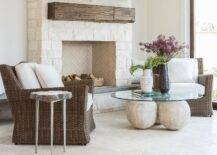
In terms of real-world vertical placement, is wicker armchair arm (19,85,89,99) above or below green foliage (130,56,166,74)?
below

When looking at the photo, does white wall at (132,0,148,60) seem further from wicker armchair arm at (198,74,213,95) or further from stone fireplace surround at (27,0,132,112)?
wicker armchair arm at (198,74,213,95)

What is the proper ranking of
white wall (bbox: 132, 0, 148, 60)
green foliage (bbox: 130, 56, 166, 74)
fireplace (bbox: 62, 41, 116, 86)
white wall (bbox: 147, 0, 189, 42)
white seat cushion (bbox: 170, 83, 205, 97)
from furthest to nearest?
white wall (bbox: 132, 0, 148, 60) < white wall (bbox: 147, 0, 189, 42) < fireplace (bbox: 62, 41, 116, 86) < white seat cushion (bbox: 170, 83, 205, 97) < green foliage (bbox: 130, 56, 166, 74)

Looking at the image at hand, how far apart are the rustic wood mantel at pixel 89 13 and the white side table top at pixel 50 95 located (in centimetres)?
215

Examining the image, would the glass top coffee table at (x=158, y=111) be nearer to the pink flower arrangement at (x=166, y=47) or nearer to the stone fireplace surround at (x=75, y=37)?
the pink flower arrangement at (x=166, y=47)

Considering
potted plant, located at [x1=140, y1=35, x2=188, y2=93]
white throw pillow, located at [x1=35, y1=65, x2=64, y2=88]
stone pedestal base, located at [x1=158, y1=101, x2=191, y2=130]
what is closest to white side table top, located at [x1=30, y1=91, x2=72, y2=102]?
white throw pillow, located at [x1=35, y1=65, x2=64, y2=88]

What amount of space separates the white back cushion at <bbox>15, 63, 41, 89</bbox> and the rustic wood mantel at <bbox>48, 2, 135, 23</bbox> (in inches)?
57.7

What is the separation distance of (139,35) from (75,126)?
3.87 metres

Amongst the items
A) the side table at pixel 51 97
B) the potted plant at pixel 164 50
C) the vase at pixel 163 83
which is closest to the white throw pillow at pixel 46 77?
the side table at pixel 51 97

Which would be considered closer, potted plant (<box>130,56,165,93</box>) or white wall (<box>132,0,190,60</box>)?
potted plant (<box>130,56,165,93</box>)

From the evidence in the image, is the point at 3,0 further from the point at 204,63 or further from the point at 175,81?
the point at 204,63

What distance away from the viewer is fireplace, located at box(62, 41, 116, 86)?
693 centimetres

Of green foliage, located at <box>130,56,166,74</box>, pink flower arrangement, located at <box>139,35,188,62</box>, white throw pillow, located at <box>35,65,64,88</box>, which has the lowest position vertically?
white throw pillow, located at <box>35,65,64,88</box>

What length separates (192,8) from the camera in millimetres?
7512

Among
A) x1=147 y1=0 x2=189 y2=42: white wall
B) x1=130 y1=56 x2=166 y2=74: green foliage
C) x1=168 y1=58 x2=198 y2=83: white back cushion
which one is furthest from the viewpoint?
x1=147 y1=0 x2=189 y2=42: white wall
